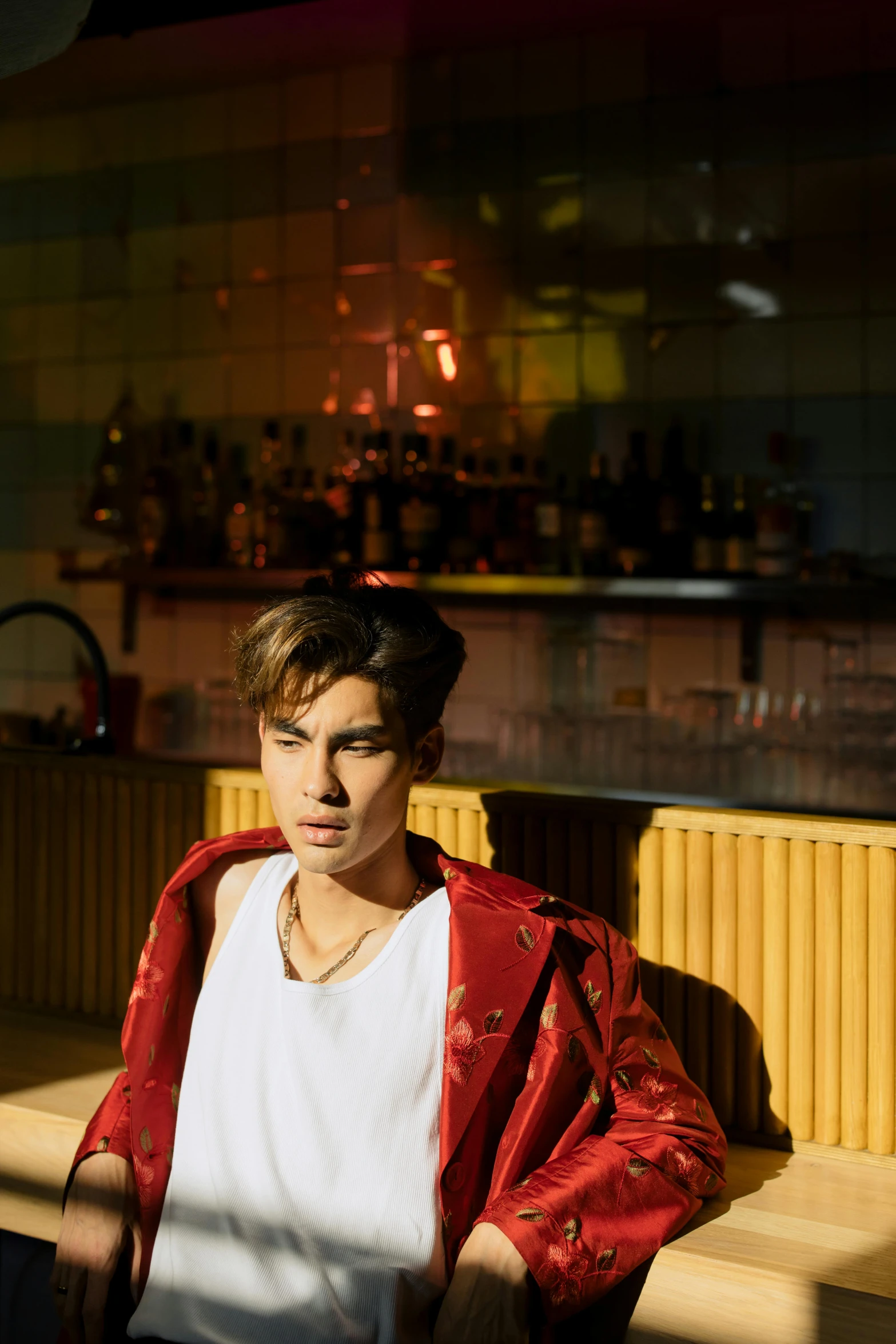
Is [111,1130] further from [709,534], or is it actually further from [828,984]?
[709,534]

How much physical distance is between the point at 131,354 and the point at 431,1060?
8.86 feet

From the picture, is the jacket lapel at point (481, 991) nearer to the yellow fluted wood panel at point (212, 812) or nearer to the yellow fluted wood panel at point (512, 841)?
the yellow fluted wood panel at point (512, 841)

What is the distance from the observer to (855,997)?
1.21 meters

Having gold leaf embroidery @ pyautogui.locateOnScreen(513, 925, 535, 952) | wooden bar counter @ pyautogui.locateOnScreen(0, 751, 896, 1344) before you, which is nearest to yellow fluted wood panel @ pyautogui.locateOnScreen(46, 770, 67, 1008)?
wooden bar counter @ pyautogui.locateOnScreen(0, 751, 896, 1344)

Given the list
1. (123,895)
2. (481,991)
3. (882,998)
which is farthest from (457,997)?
(123,895)

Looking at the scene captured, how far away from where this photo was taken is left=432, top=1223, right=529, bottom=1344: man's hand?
2.91ft

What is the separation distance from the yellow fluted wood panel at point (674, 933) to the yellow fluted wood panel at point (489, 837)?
0.18m

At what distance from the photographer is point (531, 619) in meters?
2.88

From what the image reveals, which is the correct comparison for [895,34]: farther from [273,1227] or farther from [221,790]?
[273,1227]

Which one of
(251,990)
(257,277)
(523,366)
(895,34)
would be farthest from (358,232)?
(251,990)

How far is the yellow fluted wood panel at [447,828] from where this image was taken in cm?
140

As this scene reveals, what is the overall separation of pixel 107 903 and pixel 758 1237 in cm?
89

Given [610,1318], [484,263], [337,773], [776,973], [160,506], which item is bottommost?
A: [610,1318]

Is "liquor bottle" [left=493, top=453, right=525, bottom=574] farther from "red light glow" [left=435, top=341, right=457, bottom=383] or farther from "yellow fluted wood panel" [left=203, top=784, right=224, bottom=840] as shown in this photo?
"yellow fluted wood panel" [left=203, top=784, right=224, bottom=840]
